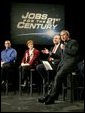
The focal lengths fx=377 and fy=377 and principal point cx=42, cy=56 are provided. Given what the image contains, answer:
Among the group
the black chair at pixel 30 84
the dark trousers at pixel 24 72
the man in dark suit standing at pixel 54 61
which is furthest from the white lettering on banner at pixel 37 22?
the man in dark suit standing at pixel 54 61

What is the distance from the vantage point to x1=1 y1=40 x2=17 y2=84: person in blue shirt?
33.9ft

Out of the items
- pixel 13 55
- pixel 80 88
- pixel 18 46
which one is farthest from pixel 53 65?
pixel 18 46

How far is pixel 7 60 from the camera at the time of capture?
10.5 metres

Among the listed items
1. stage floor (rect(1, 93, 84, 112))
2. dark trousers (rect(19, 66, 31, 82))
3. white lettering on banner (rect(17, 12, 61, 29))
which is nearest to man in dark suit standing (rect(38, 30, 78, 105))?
stage floor (rect(1, 93, 84, 112))

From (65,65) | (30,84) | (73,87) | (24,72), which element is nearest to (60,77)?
(65,65)

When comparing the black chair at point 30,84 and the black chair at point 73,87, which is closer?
the black chair at point 73,87

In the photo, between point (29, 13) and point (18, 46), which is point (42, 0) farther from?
point (18, 46)

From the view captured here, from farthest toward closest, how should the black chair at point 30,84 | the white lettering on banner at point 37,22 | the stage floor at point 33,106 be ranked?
1. the white lettering on banner at point 37,22
2. the black chair at point 30,84
3. the stage floor at point 33,106

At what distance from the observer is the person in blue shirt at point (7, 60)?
10328 millimetres

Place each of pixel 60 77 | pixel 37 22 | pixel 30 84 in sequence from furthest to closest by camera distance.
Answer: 1. pixel 37 22
2. pixel 30 84
3. pixel 60 77

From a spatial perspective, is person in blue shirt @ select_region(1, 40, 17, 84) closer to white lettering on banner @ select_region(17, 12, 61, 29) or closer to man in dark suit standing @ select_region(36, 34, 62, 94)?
man in dark suit standing @ select_region(36, 34, 62, 94)

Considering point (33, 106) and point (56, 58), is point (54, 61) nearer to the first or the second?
point (56, 58)

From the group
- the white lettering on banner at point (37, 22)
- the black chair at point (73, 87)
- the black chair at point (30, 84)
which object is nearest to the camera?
the black chair at point (73, 87)

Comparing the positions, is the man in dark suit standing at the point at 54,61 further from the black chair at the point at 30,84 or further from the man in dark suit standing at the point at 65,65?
the man in dark suit standing at the point at 65,65
